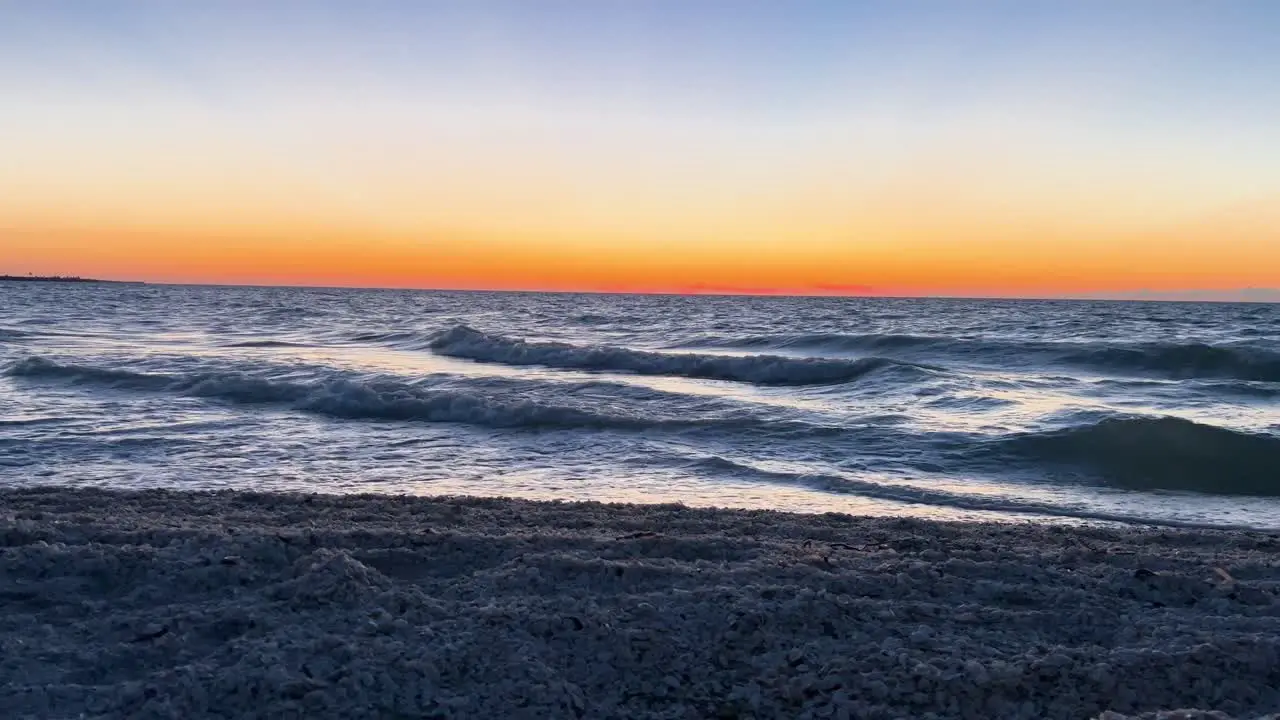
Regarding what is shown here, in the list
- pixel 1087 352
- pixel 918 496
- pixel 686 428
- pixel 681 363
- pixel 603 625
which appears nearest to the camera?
pixel 603 625

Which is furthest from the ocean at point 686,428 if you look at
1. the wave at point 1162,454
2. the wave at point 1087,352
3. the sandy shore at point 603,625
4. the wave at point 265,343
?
the sandy shore at point 603,625

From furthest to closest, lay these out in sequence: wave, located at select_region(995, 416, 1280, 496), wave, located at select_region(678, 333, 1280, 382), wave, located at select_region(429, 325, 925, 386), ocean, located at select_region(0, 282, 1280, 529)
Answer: wave, located at select_region(678, 333, 1280, 382)
wave, located at select_region(429, 325, 925, 386)
wave, located at select_region(995, 416, 1280, 496)
ocean, located at select_region(0, 282, 1280, 529)

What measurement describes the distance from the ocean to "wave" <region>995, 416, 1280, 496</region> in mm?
34

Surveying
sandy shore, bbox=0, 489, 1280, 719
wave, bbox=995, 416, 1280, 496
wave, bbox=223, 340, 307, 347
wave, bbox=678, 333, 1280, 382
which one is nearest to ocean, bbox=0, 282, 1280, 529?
wave, bbox=995, 416, 1280, 496

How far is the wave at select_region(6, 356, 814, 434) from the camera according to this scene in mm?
11984

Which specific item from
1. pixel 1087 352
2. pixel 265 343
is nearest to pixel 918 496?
pixel 1087 352

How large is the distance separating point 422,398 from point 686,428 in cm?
414

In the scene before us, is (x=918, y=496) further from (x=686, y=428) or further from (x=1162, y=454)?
(x=686, y=428)

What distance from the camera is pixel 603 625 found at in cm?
352

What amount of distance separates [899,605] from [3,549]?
13.6 feet

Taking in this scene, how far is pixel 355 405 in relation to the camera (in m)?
12.9

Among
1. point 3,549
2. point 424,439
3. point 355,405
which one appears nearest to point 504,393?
point 355,405

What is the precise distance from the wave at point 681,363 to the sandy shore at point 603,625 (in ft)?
45.4

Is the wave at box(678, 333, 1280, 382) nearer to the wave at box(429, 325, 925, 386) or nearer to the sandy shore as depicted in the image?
the wave at box(429, 325, 925, 386)
